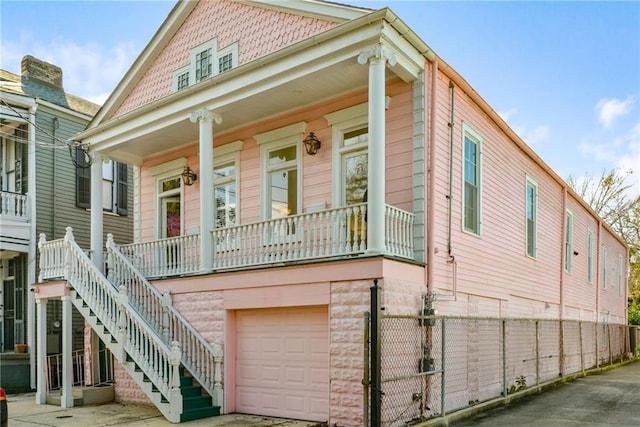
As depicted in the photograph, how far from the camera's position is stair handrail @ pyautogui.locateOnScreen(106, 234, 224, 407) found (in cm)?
990

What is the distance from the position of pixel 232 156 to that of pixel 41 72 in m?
8.59

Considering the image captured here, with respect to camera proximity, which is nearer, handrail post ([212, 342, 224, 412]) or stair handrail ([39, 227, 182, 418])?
stair handrail ([39, 227, 182, 418])

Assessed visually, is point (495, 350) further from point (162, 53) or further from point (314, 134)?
point (162, 53)

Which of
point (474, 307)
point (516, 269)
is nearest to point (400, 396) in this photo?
point (474, 307)

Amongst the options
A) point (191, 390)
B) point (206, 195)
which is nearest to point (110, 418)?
point (191, 390)

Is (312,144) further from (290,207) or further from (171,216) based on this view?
(171,216)

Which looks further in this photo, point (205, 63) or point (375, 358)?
point (205, 63)

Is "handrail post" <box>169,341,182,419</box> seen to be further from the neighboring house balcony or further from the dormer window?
the neighboring house balcony

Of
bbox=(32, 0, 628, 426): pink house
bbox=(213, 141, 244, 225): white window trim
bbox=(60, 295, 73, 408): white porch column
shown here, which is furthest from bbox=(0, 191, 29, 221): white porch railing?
bbox=(213, 141, 244, 225): white window trim

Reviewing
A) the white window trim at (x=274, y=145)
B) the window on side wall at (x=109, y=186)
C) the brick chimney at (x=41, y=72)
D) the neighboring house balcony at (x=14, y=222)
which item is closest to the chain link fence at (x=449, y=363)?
the white window trim at (x=274, y=145)

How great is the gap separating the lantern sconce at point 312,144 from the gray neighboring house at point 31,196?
20.2 feet

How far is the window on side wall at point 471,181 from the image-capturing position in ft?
34.4

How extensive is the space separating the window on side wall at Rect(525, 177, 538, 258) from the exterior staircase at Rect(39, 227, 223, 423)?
8.26 metres

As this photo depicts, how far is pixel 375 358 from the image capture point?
697 cm
